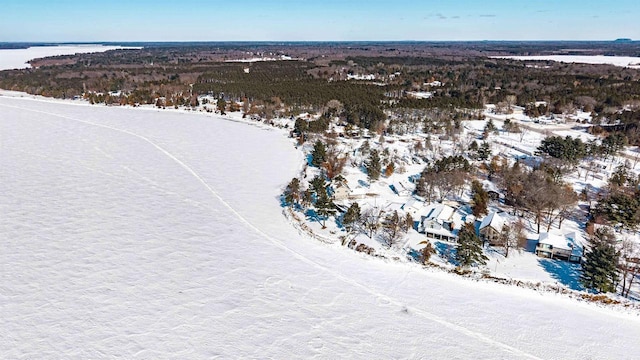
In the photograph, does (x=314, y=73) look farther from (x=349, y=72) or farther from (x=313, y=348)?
(x=313, y=348)

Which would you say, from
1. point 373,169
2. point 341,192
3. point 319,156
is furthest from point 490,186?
point 319,156

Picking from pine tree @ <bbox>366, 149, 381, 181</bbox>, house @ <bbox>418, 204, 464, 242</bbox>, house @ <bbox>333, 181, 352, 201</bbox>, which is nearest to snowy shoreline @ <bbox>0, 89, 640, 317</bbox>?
house @ <bbox>418, 204, 464, 242</bbox>

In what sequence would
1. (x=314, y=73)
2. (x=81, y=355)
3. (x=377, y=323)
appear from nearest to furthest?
(x=81, y=355) → (x=377, y=323) → (x=314, y=73)

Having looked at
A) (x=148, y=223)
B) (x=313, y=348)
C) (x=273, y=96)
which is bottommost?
(x=313, y=348)

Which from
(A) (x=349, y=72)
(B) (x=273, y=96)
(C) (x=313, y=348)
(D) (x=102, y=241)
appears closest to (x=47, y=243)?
(D) (x=102, y=241)

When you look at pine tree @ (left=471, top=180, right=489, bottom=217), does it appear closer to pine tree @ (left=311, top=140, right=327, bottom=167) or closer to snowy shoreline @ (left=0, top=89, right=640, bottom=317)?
snowy shoreline @ (left=0, top=89, right=640, bottom=317)

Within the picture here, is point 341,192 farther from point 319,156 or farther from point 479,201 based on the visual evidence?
point 479,201
